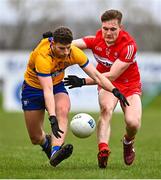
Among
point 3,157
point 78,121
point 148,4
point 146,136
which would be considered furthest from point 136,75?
point 148,4

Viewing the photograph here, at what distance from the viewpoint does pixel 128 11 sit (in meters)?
37.8

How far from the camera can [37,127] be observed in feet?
37.7

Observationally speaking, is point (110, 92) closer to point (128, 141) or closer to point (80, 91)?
point (128, 141)

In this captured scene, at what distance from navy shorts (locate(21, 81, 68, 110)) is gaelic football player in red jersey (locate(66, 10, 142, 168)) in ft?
1.03

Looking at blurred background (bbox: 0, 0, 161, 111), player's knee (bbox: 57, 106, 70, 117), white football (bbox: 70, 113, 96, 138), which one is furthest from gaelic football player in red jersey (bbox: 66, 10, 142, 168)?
blurred background (bbox: 0, 0, 161, 111)

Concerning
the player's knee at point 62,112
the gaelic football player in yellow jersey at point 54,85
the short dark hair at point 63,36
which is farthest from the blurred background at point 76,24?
the short dark hair at point 63,36

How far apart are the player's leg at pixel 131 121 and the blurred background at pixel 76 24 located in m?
22.7

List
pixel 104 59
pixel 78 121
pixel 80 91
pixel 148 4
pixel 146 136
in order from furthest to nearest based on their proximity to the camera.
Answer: pixel 148 4, pixel 80 91, pixel 146 136, pixel 104 59, pixel 78 121

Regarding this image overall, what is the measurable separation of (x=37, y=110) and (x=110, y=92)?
3.71 ft

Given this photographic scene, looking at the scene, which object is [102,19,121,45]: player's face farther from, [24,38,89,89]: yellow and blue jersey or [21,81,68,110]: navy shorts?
[21,81,68,110]: navy shorts

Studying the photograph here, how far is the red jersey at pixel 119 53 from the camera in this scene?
11.3 meters

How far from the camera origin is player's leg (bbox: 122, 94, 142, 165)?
11.2 meters

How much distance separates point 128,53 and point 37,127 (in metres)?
1.79

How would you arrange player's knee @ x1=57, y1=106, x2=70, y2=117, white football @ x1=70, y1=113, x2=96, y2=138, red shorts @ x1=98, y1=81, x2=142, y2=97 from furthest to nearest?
1. red shorts @ x1=98, y1=81, x2=142, y2=97
2. player's knee @ x1=57, y1=106, x2=70, y2=117
3. white football @ x1=70, y1=113, x2=96, y2=138
